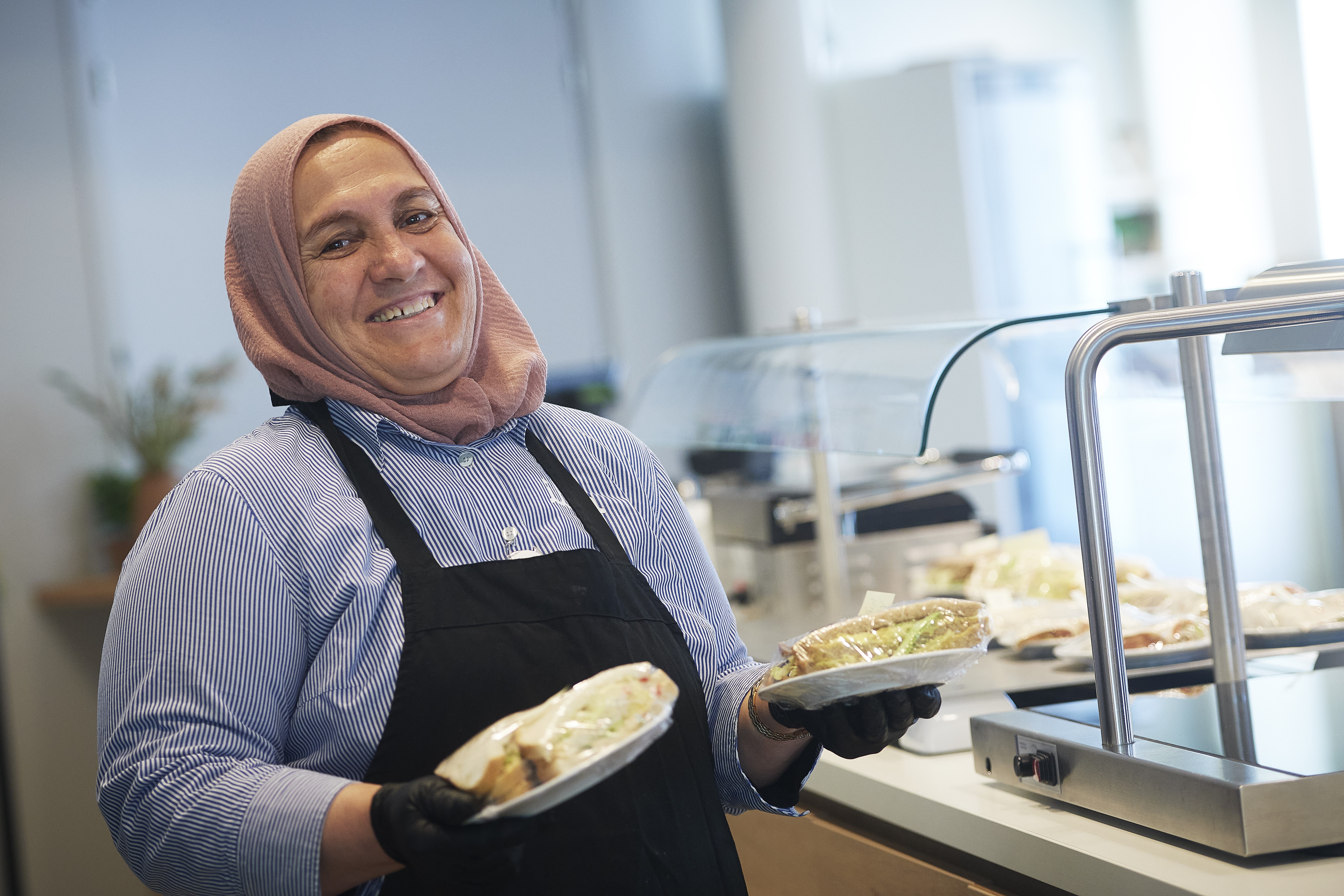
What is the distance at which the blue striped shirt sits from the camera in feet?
2.99

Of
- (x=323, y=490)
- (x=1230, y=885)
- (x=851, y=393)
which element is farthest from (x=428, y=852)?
(x=851, y=393)

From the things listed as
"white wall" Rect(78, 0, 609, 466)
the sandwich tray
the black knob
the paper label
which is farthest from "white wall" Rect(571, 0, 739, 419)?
the paper label

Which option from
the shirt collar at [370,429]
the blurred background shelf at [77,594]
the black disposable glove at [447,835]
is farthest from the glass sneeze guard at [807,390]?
the blurred background shelf at [77,594]

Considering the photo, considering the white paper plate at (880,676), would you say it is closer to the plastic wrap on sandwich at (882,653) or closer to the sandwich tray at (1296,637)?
the plastic wrap on sandwich at (882,653)

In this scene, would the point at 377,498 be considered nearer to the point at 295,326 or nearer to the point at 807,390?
the point at 295,326

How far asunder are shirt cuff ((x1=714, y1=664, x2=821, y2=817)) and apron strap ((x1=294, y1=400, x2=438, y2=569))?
13.2 inches

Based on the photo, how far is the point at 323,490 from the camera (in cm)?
109

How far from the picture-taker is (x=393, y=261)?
1153 millimetres

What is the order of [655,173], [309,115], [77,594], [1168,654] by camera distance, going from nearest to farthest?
1. [1168,654]
2. [77,594]
3. [309,115]
4. [655,173]

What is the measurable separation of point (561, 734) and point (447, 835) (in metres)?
0.10

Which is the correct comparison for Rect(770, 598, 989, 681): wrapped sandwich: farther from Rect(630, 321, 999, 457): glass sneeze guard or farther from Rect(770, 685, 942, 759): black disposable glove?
Rect(630, 321, 999, 457): glass sneeze guard

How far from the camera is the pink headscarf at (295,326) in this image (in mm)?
1157

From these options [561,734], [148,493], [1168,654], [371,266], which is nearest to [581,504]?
[371,266]

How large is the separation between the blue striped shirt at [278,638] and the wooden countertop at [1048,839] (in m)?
0.21
